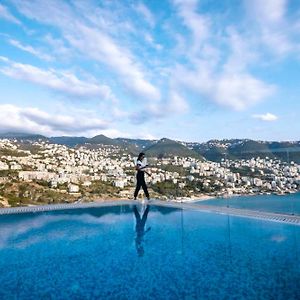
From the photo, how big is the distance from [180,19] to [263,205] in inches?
260

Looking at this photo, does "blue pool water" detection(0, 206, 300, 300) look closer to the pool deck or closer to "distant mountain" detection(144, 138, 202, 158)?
the pool deck

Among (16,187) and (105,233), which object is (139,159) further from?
(16,187)

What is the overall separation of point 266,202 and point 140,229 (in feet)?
11.5

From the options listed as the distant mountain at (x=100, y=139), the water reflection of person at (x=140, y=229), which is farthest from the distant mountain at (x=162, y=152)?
the distant mountain at (x=100, y=139)

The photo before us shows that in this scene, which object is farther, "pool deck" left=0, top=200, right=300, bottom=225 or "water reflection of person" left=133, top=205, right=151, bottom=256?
"pool deck" left=0, top=200, right=300, bottom=225

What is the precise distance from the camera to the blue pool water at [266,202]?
24.1 feet

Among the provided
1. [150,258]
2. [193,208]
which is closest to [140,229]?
[150,258]

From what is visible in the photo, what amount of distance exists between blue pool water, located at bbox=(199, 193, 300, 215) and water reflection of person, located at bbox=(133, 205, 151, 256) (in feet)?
6.21

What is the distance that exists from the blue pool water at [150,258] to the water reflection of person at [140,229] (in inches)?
0.6

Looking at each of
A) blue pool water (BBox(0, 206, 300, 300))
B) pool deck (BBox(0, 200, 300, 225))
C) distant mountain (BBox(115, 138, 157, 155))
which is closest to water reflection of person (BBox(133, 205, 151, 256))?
blue pool water (BBox(0, 206, 300, 300))

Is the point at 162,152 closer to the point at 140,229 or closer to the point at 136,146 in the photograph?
the point at 140,229

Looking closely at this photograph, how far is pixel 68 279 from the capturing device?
4.14 metres

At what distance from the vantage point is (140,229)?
285 inches

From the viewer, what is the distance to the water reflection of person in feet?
18.5
